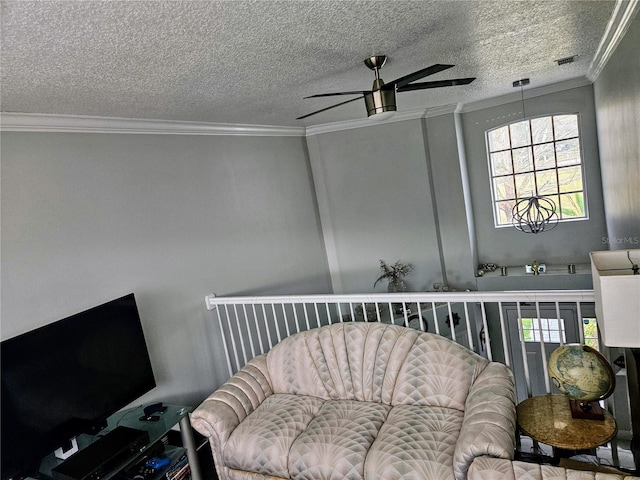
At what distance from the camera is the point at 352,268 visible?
18.4 ft

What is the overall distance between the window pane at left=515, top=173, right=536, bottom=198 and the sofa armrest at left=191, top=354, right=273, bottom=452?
4552mm

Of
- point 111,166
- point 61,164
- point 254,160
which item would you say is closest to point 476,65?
point 254,160

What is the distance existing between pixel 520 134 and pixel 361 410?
476 centimetres

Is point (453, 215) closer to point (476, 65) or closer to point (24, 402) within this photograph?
point (476, 65)

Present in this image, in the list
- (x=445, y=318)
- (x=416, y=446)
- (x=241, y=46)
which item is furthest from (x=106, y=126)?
(x=445, y=318)

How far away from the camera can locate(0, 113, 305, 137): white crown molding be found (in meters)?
2.54

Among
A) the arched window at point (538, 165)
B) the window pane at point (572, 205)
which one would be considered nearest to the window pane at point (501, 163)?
the arched window at point (538, 165)

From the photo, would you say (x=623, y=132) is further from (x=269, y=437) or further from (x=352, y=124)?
(x=269, y=437)

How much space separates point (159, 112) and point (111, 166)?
53 cm

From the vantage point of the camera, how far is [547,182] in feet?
19.0

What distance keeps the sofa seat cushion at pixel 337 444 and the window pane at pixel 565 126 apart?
471 centimetres

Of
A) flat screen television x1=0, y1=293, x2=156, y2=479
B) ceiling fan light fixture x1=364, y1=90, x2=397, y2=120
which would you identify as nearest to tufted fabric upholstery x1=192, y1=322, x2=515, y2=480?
flat screen television x1=0, y1=293, x2=156, y2=479

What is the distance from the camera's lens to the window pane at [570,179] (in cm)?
553

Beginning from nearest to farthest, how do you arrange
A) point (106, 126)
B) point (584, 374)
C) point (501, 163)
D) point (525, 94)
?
point (584, 374), point (106, 126), point (525, 94), point (501, 163)
